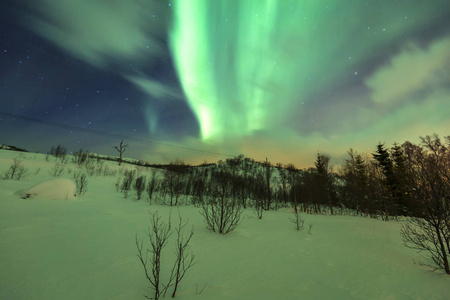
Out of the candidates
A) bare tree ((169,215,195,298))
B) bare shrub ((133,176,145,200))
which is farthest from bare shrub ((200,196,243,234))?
bare shrub ((133,176,145,200))

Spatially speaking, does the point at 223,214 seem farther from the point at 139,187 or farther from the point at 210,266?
the point at 139,187

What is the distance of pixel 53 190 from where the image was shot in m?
11.8

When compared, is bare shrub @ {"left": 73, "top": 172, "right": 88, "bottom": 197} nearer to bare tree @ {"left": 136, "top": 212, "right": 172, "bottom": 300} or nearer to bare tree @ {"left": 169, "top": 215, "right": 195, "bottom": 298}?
bare tree @ {"left": 136, "top": 212, "right": 172, "bottom": 300}

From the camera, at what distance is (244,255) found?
580 cm

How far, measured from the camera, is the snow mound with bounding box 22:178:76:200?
432 inches

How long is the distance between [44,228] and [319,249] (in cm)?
1016

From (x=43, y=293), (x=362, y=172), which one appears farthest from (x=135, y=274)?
(x=362, y=172)

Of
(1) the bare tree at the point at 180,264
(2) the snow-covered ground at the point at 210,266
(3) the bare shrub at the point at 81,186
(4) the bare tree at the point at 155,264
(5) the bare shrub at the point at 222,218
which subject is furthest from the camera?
(3) the bare shrub at the point at 81,186

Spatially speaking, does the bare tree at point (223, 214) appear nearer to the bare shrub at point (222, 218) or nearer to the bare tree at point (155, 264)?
the bare shrub at point (222, 218)

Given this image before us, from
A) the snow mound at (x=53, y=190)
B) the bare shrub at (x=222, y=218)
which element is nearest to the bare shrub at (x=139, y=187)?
the snow mound at (x=53, y=190)

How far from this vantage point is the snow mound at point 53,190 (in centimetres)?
1097

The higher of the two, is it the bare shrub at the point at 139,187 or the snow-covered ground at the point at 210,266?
the bare shrub at the point at 139,187

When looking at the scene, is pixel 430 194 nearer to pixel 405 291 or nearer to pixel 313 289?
pixel 405 291

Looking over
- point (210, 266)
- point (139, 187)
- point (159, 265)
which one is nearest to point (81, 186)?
point (139, 187)
